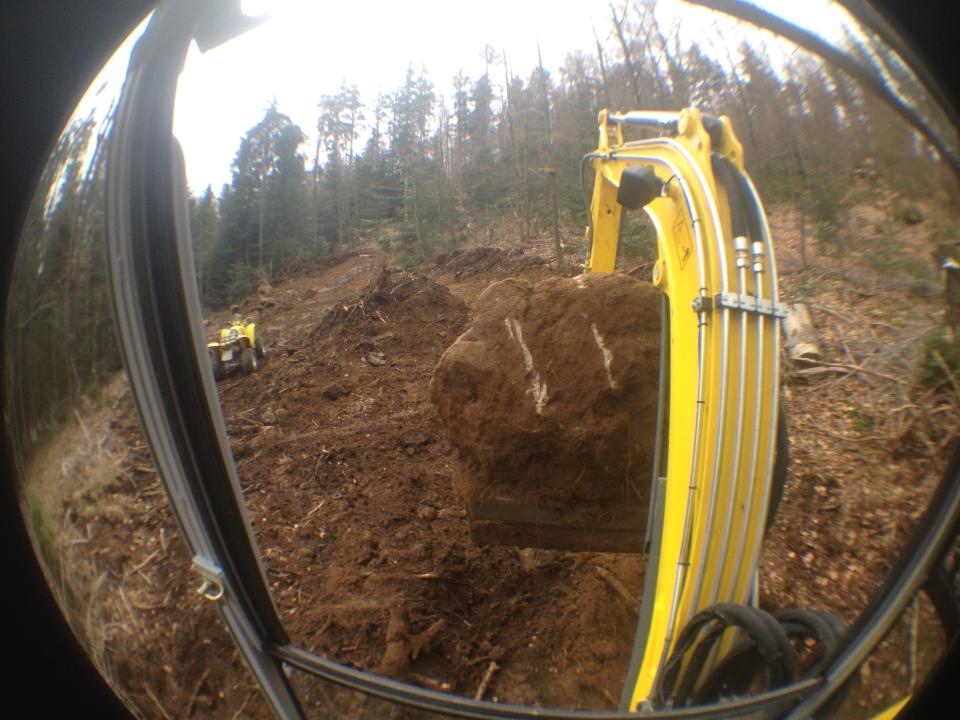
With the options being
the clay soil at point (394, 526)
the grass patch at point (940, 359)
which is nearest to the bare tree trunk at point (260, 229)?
the clay soil at point (394, 526)

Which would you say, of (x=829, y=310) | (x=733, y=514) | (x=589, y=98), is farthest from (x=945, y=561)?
(x=589, y=98)

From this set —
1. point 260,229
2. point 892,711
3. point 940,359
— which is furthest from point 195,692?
point 940,359

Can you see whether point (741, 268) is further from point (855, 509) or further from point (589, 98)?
point (589, 98)

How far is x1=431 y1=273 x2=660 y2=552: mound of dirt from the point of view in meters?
2.25

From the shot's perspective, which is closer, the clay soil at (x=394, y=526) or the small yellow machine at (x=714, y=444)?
the clay soil at (x=394, y=526)

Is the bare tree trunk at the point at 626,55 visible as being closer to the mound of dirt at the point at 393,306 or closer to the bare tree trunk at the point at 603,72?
the bare tree trunk at the point at 603,72

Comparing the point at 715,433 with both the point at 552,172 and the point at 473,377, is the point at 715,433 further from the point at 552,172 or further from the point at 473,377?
the point at 552,172

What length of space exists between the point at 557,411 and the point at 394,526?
3.06ft

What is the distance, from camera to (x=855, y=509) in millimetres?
1218

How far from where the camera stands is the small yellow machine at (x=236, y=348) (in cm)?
150

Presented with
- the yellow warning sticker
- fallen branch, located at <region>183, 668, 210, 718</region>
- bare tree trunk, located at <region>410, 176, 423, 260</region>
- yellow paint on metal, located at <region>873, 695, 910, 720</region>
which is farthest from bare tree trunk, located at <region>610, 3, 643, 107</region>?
fallen branch, located at <region>183, 668, 210, 718</region>

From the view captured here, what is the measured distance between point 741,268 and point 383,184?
4.90 ft

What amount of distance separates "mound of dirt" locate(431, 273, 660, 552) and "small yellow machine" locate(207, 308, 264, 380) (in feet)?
3.33

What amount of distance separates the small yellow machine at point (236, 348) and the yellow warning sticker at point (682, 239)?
1.65 m
